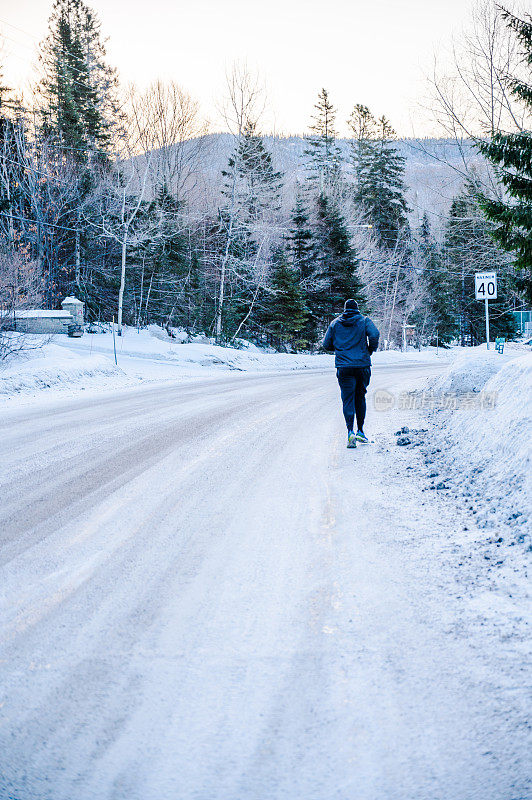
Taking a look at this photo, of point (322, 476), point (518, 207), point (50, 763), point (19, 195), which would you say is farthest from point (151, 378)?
point (50, 763)

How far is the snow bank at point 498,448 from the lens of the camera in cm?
473

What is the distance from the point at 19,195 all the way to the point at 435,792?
32.1m

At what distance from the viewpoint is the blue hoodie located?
314 inches

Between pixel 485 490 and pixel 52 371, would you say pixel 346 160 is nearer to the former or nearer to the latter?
pixel 52 371

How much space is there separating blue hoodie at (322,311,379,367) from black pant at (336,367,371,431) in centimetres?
11

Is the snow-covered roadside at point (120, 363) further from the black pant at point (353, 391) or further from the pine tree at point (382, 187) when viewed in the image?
the pine tree at point (382, 187)

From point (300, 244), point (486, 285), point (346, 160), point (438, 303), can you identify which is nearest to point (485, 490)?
point (486, 285)

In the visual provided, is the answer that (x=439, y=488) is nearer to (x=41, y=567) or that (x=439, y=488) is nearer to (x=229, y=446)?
(x=229, y=446)

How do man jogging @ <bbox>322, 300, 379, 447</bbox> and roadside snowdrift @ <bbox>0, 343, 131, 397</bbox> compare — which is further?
roadside snowdrift @ <bbox>0, 343, 131, 397</bbox>

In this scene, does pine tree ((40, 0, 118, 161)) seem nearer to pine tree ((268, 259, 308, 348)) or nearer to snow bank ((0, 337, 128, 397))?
pine tree ((268, 259, 308, 348))

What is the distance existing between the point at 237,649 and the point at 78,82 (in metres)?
45.9

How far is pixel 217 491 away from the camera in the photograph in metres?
5.60

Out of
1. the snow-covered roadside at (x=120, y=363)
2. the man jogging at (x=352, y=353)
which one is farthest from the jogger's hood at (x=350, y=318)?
the snow-covered roadside at (x=120, y=363)

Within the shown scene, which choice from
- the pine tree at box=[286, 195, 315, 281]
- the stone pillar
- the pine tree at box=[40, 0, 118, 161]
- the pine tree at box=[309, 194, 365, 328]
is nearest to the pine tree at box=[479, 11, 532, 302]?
the stone pillar
